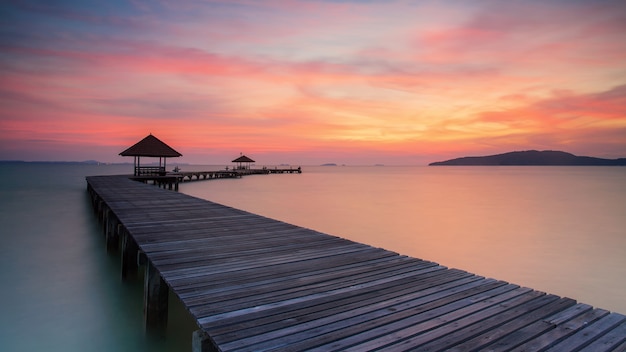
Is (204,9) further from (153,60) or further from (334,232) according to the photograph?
(334,232)

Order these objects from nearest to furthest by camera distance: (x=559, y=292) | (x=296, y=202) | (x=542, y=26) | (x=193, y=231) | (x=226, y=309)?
(x=226, y=309)
(x=193, y=231)
(x=559, y=292)
(x=542, y=26)
(x=296, y=202)

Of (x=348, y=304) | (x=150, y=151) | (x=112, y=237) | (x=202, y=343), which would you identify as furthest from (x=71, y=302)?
(x=150, y=151)

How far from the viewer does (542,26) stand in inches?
582

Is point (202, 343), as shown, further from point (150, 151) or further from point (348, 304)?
point (150, 151)

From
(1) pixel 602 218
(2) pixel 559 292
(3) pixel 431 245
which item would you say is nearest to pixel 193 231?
(2) pixel 559 292

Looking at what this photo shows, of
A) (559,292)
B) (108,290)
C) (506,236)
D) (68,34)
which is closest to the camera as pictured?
(108,290)

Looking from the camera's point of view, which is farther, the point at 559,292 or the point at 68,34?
the point at 68,34

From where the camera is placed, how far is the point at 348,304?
107 inches

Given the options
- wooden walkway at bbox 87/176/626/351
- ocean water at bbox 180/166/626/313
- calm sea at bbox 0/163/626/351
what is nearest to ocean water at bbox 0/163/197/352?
calm sea at bbox 0/163/626/351

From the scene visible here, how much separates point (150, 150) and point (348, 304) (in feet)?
80.6

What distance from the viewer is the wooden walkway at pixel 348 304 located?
2152 millimetres

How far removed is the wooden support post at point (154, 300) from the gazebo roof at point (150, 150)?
21.6 meters

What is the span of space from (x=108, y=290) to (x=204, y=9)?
1292 cm

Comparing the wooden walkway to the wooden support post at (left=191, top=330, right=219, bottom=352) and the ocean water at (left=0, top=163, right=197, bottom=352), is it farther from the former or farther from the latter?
the ocean water at (left=0, top=163, right=197, bottom=352)
